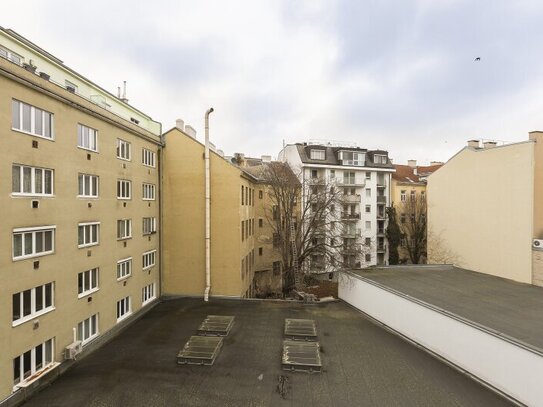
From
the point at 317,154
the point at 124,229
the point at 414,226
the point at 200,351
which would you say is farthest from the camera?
the point at 414,226

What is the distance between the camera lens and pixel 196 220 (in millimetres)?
22625

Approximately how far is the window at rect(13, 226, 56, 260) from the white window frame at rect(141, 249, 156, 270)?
7.96 meters

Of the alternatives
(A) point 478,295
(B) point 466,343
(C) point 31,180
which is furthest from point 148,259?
(A) point 478,295

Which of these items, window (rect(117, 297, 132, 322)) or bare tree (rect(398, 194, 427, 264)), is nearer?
window (rect(117, 297, 132, 322))

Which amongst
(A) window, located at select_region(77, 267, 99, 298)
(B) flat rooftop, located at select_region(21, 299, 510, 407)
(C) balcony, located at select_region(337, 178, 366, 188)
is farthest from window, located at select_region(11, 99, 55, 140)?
(C) balcony, located at select_region(337, 178, 366, 188)

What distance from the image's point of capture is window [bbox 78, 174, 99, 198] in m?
14.5

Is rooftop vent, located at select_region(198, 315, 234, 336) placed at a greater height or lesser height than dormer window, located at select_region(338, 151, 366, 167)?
lesser

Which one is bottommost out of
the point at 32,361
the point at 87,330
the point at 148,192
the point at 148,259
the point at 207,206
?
the point at 87,330

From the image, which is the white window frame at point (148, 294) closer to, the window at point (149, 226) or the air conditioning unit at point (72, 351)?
the window at point (149, 226)

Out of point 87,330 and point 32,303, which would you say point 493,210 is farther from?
point 32,303

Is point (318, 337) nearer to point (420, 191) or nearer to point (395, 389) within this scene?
point (395, 389)

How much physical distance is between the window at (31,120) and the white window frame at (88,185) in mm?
2408

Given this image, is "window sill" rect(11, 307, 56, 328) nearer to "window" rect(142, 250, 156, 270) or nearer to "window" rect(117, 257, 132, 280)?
"window" rect(117, 257, 132, 280)

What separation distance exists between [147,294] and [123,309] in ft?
9.66
